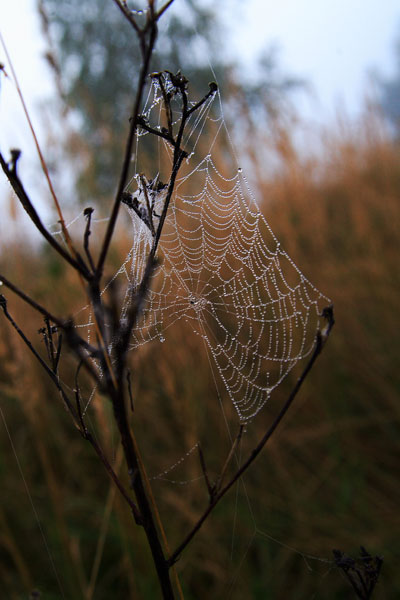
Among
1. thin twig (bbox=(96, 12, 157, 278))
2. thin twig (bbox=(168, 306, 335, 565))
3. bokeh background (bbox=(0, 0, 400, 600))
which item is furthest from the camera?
bokeh background (bbox=(0, 0, 400, 600))

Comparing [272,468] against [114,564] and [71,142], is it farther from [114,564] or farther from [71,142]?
[71,142]

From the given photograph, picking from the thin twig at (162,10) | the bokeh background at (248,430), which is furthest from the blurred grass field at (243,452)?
the thin twig at (162,10)

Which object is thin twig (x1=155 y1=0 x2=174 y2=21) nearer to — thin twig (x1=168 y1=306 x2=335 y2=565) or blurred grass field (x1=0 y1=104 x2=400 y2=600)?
thin twig (x1=168 y1=306 x2=335 y2=565)

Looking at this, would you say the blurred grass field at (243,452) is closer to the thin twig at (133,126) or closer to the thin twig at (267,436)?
the thin twig at (267,436)

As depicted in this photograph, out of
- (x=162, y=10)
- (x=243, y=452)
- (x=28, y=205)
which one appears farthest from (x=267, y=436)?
(x=243, y=452)

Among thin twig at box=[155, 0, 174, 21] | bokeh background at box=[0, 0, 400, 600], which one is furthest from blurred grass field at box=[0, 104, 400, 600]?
thin twig at box=[155, 0, 174, 21]

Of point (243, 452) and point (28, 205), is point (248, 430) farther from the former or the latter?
point (28, 205)

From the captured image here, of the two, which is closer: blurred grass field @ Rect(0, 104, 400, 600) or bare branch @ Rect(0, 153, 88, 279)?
bare branch @ Rect(0, 153, 88, 279)

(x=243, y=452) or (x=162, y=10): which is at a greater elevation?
(x=162, y=10)
